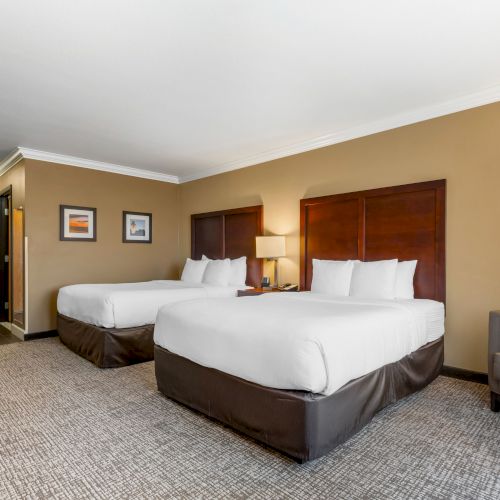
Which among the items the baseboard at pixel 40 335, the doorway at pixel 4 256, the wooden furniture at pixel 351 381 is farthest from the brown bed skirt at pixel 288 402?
the doorway at pixel 4 256

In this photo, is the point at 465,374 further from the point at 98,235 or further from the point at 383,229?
the point at 98,235

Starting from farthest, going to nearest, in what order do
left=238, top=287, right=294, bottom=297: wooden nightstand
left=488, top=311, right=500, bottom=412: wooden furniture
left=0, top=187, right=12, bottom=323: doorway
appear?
left=0, top=187, right=12, bottom=323: doorway
left=238, top=287, right=294, bottom=297: wooden nightstand
left=488, top=311, right=500, bottom=412: wooden furniture

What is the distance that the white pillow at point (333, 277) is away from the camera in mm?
3869

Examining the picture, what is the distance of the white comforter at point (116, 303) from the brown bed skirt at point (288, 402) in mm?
1101

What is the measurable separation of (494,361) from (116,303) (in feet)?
10.9

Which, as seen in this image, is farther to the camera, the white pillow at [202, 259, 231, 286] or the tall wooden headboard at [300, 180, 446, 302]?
the white pillow at [202, 259, 231, 286]

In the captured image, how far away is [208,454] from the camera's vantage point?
2.12 m

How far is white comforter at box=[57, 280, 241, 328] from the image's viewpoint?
150 inches

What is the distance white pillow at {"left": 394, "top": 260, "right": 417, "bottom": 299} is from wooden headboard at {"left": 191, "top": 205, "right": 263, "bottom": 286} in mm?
2168

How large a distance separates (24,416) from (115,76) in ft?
8.73

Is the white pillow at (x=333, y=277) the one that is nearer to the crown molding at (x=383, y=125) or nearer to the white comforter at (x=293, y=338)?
the white comforter at (x=293, y=338)

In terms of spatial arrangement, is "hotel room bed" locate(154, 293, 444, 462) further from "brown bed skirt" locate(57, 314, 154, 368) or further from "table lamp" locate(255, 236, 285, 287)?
"table lamp" locate(255, 236, 285, 287)

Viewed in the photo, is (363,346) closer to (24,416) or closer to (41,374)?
(24,416)

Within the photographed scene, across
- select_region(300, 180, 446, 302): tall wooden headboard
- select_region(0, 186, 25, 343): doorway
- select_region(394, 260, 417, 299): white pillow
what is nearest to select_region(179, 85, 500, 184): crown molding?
select_region(300, 180, 446, 302): tall wooden headboard
